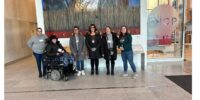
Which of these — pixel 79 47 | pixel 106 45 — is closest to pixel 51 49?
pixel 79 47

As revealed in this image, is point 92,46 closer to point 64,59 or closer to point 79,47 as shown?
point 79,47

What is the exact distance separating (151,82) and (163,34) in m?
3.48

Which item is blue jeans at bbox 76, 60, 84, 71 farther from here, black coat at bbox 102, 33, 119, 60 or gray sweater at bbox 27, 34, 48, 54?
gray sweater at bbox 27, 34, 48, 54

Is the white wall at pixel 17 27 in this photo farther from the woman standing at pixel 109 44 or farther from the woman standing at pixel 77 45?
the woman standing at pixel 109 44

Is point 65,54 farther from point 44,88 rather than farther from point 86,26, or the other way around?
point 86,26

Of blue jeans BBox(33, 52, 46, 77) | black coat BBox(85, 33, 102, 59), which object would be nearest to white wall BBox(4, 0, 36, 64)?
blue jeans BBox(33, 52, 46, 77)

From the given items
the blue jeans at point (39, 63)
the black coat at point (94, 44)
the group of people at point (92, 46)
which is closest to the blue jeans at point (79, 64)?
the group of people at point (92, 46)

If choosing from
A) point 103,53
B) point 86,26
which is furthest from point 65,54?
point 86,26

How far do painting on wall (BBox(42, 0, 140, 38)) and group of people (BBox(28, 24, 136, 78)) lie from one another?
1.16 meters

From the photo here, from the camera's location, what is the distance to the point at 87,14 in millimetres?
7504

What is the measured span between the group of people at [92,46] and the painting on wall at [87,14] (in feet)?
3.80

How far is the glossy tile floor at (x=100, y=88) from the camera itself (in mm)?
4496

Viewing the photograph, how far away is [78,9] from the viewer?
747cm

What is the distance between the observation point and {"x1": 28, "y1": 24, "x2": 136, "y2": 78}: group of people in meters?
6.07
